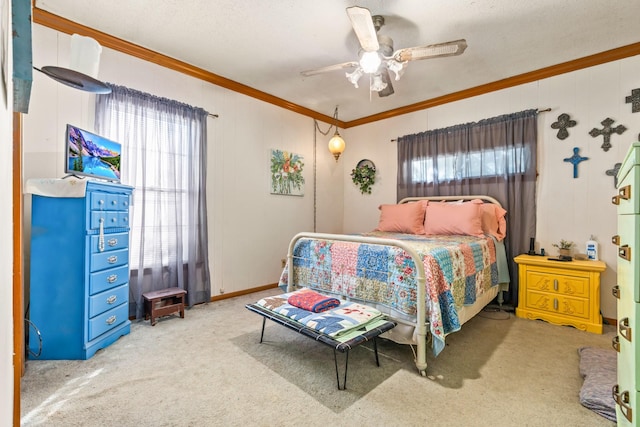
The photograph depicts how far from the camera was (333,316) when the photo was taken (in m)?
1.96

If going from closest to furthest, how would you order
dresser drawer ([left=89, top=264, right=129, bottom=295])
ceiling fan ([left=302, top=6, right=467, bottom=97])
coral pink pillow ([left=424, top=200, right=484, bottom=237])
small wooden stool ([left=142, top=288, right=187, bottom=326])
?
ceiling fan ([left=302, top=6, right=467, bottom=97]) → dresser drawer ([left=89, top=264, right=129, bottom=295]) → small wooden stool ([left=142, top=288, right=187, bottom=326]) → coral pink pillow ([left=424, top=200, right=484, bottom=237])

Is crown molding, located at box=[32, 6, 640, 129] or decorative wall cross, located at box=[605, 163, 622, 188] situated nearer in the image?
crown molding, located at box=[32, 6, 640, 129]

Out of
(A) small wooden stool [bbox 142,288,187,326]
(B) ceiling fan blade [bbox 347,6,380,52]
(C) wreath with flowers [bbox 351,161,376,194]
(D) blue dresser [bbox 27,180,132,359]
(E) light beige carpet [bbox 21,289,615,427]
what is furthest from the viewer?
(C) wreath with flowers [bbox 351,161,376,194]

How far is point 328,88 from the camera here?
3799mm

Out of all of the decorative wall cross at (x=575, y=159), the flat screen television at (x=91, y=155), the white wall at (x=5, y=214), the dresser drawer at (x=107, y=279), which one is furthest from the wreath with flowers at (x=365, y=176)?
the white wall at (x=5, y=214)

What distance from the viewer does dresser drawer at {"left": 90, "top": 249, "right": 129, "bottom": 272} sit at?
220 cm

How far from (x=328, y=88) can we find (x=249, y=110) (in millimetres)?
1032

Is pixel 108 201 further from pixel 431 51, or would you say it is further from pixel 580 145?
pixel 580 145

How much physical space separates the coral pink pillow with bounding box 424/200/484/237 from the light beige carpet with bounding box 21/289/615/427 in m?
1.08

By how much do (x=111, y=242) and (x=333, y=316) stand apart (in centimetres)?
180

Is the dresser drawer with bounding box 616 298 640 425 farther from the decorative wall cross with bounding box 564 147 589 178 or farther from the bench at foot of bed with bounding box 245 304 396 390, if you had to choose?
the decorative wall cross with bounding box 564 147 589 178

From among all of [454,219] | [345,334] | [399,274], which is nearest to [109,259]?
[345,334]

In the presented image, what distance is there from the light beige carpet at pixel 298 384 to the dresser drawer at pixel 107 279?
0.45 m

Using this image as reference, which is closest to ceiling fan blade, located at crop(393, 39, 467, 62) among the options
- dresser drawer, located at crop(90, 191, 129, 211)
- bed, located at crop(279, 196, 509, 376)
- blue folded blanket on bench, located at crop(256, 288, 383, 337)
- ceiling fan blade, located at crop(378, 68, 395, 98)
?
ceiling fan blade, located at crop(378, 68, 395, 98)
